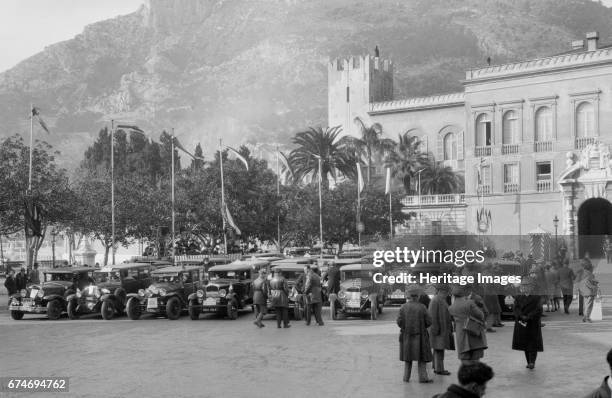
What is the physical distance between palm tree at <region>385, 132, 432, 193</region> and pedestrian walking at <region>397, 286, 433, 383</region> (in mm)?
61834

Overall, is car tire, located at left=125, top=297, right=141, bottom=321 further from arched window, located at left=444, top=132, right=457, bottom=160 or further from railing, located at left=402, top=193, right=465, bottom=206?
arched window, located at left=444, top=132, right=457, bottom=160

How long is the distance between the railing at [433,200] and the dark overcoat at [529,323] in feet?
168

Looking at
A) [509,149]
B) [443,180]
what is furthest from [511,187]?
[443,180]

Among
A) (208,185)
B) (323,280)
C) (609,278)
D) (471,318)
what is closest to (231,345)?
(471,318)

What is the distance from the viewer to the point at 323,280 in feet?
99.2

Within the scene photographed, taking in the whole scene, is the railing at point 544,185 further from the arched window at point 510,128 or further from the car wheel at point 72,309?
the car wheel at point 72,309

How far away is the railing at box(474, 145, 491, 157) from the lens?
62.1 metres

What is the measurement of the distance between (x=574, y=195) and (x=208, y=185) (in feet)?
77.3

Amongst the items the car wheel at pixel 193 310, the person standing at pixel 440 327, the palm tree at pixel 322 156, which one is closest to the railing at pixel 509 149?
the palm tree at pixel 322 156

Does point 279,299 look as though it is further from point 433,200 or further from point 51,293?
point 433,200

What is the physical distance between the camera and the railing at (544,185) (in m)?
59.1

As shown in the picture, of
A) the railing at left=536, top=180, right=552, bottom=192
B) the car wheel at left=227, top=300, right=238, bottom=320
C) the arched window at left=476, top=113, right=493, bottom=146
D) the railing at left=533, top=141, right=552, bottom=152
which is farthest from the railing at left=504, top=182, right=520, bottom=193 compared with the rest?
the car wheel at left=227, top=300, right=238, bottom=320

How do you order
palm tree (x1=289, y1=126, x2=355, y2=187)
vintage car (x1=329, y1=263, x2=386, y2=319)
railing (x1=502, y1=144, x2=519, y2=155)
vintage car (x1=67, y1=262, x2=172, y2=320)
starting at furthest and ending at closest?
palm tree (x1=289, y1=126, x2=355, y2=187)
railing (x1=502, y1=144, x2=519, y2=155)
vintage car (x1=67, y1=262, x2=172, y2=320)
vintage car (x1=329, y1=263, x2=386, y2=319)

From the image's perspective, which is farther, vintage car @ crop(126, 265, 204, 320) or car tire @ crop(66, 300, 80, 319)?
car tire @ crop(66, 300, 80, 319)
